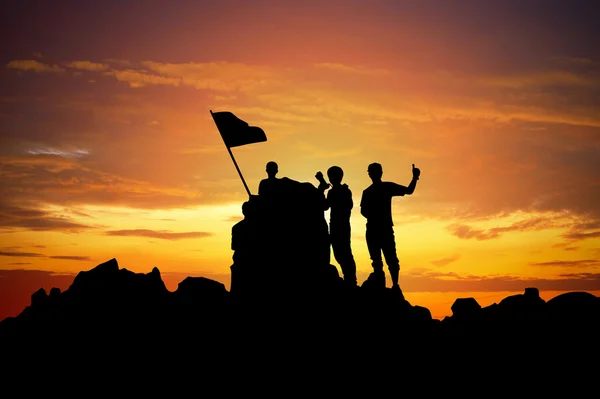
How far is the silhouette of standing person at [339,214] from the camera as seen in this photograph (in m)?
17.7

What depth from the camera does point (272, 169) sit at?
18.4m

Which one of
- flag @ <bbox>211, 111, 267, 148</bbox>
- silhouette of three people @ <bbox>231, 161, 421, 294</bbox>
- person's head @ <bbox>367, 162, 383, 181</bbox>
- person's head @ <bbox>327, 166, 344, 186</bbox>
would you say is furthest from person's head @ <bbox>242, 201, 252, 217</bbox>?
person's head @ <bbox>367, 162, 383, 181</bbox>

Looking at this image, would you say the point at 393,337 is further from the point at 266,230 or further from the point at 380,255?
the point at 266,230

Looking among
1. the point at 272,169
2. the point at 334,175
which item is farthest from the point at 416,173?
the point at 272,169

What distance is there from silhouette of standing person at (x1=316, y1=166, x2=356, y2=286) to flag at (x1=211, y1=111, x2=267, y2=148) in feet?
11.0

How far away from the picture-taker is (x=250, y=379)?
17016 millimetres

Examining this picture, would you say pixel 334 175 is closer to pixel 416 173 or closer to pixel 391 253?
pixel 416 173

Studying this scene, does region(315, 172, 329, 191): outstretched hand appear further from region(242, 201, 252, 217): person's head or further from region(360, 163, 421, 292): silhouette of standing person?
region(242, 201, 252, 217): person's head

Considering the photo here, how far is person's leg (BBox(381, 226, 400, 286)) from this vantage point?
17422 mm

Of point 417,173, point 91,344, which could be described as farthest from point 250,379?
point 417,173

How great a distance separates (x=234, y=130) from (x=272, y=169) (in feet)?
7.35

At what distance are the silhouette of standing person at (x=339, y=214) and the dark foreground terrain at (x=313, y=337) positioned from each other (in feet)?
3.14

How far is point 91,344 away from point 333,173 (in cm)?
1001

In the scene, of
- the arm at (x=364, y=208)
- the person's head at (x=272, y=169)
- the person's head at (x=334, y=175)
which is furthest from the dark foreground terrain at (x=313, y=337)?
the person's head at (x=272, y=169)
